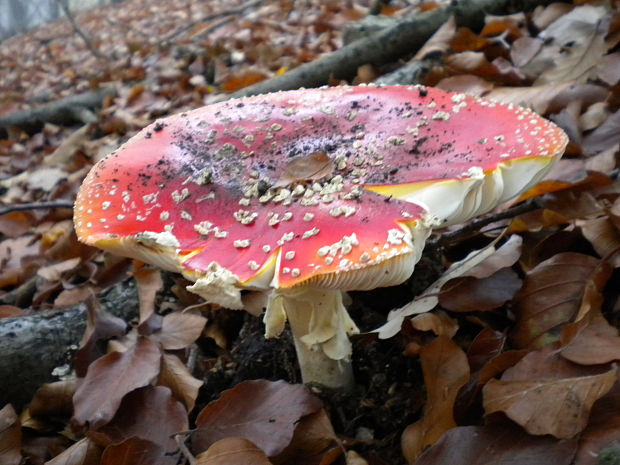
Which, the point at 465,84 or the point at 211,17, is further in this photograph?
the point at 211,17

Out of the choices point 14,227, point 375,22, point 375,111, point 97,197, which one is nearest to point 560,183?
point 375,111

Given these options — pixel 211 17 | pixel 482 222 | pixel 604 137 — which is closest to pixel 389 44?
pixel 604 137

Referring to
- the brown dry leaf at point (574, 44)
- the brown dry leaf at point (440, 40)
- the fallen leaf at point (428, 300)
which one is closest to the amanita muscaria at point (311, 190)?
the fallen leaf at point (428, 300)

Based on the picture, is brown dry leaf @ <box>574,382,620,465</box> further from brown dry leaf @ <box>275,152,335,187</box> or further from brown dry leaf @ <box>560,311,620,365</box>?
brown dry leaf @ <box>275,152,335,187</box>

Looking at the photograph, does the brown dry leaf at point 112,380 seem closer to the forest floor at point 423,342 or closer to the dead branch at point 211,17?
the forest floor at point 423,342


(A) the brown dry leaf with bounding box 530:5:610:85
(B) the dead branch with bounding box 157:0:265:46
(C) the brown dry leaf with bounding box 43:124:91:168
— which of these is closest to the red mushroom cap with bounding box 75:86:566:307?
(A) the brown dry leaf with bounding box 530:5:610:85

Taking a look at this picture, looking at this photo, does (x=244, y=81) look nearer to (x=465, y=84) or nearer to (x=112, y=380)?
(x=465, y=84)

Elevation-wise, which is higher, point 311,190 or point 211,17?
point 311,190
